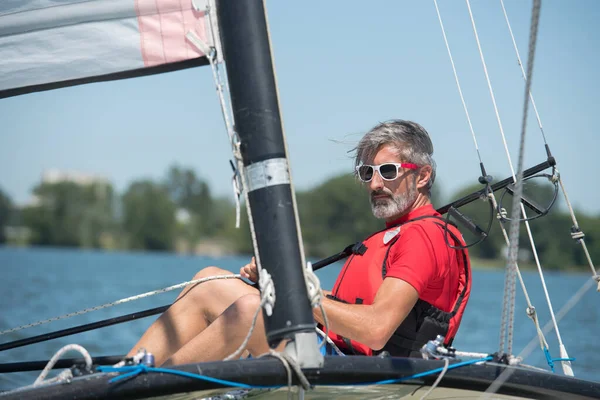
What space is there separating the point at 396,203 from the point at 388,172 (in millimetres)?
135

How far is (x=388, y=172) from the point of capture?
114 inches

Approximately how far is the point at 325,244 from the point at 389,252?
6182cm

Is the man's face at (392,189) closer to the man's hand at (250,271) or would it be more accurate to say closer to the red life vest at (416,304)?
the red life vest at (416,304)

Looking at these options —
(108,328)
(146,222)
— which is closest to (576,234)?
(108,328)

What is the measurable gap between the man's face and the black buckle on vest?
133 millimetres

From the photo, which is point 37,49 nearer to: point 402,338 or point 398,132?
point 398,132

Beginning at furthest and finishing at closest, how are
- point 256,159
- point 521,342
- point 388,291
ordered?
point 521,342 < point 388,291 < point 256,159

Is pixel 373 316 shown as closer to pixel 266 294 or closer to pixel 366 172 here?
pixel 266 294

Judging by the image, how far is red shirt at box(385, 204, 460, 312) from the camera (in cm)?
250

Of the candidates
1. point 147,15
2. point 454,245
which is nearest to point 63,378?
point 147,15

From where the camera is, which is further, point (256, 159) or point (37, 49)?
point (37, 49)

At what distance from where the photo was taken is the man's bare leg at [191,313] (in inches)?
102

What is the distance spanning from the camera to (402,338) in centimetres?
267

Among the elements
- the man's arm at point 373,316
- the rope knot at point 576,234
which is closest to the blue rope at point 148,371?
the man's arm at point 373,316
